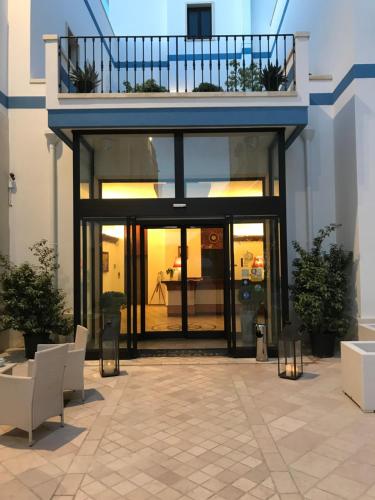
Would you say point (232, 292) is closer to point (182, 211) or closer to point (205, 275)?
point (182, 211)

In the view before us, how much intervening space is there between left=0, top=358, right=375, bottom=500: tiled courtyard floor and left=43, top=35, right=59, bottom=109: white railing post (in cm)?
428

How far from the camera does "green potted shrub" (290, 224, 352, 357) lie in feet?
23.2

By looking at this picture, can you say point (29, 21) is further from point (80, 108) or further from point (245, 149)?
point (245, 149)

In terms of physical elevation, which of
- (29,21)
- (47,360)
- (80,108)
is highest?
(29,21)

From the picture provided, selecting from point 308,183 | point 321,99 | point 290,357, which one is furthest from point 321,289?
point 321,99

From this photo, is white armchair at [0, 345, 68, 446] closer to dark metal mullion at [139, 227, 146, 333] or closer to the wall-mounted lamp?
dark metal mullion at [139, 227, 146, 333]

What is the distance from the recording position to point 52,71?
686 centimetres

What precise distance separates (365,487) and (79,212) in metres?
5.51

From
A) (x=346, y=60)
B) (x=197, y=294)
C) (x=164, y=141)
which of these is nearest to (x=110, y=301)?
(x=197, y=294)

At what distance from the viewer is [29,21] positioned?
8039mm

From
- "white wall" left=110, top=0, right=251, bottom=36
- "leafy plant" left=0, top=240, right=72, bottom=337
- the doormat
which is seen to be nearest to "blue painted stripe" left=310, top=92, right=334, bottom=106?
the doormat

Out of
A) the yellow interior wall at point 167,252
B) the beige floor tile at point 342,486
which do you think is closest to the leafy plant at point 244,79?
the yellow interior wall at point 167,252

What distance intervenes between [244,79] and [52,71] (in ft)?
10.5

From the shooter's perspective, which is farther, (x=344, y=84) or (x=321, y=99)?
(x=321, y=99)
